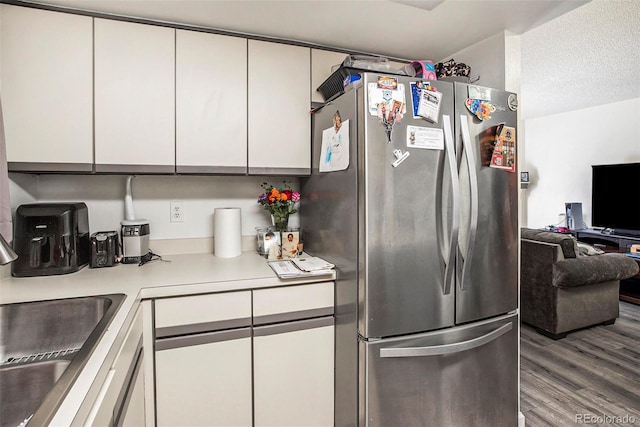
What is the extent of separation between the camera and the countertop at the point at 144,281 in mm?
1317

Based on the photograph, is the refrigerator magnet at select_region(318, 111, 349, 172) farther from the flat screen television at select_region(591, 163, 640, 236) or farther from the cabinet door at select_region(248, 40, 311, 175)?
the flat screen television at select_region(591, 163, 640, 236)

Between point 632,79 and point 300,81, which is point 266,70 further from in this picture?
point 632,79

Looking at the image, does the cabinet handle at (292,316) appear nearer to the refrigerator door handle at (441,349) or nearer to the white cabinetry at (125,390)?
the refrigerator door handle at (441,349)

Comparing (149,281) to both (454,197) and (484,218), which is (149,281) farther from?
(484,218)

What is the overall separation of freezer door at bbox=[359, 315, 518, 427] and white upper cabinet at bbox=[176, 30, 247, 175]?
3.96ft

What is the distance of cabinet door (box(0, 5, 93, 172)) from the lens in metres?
1.55

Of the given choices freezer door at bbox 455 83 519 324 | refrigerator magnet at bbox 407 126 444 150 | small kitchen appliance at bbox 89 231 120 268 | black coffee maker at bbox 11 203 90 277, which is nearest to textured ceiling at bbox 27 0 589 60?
freezer door at bbox 455 83 519 324

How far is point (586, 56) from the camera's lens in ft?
10.2

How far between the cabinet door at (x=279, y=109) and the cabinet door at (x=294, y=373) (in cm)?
87

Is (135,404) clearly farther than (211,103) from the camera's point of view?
No

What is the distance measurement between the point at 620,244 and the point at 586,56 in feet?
9.04

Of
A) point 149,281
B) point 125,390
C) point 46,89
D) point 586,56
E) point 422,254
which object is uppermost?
point 586,56

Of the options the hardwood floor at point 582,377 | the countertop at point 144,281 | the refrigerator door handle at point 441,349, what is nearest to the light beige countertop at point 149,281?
the countertop at point 144,281

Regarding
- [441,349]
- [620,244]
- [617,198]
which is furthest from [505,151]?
[617,198]
